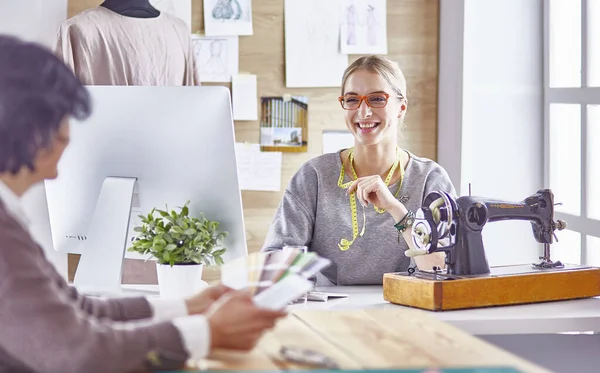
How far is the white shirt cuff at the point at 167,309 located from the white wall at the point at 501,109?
2.16 metres

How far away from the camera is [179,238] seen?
206 cm

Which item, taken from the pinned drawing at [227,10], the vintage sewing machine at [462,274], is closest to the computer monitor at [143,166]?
the vintage sewing machine at [462,274]

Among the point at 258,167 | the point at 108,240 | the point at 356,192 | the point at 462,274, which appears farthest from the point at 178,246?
the point at 258,167

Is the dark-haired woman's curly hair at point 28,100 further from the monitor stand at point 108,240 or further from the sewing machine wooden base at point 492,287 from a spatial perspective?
the sewing machine wooden base at point 492,287

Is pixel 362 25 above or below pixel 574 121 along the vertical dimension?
above

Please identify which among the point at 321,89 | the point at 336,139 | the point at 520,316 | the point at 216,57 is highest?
the point at 216,57

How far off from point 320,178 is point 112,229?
707 millimetres

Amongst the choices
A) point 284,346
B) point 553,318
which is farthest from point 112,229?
point 553,318

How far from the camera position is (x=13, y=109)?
3.69 ft

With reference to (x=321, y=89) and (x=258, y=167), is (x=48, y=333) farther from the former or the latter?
(x=321, y=89)

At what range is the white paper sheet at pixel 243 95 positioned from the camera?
3600 mm

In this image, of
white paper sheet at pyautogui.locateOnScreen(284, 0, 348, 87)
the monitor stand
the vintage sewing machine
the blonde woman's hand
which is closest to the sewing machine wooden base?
the vintage sewing machine

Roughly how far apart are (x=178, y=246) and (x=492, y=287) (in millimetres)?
768

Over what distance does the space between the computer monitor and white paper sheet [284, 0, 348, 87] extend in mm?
1594
